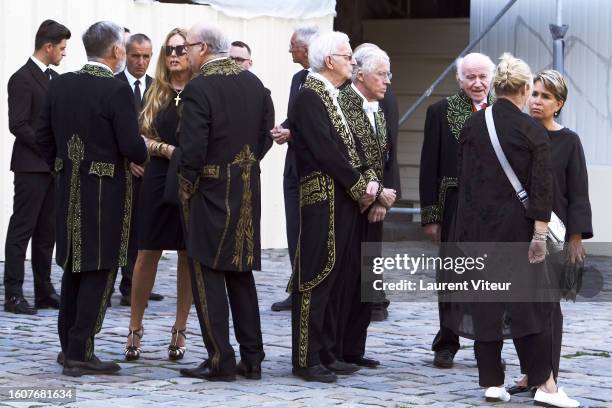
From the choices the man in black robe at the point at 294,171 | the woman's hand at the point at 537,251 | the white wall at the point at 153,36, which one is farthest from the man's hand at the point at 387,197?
the white wall at the point at 153,36

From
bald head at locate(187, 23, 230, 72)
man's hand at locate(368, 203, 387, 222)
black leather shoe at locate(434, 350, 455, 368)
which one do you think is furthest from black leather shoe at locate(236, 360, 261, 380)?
bald head at locate(187, 23, 230, 72)

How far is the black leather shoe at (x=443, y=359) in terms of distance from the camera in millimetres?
7449

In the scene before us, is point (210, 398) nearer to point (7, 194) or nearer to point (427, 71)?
point (7, 194)

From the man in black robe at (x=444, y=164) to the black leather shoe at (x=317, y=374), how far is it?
0.77m

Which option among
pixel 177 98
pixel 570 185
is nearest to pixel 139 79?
pixel 177 98

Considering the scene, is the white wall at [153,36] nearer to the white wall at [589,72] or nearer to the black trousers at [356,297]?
the white wall at [589,72]

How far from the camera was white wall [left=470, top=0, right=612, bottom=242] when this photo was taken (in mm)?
12898

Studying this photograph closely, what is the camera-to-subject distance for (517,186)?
6.37 metres

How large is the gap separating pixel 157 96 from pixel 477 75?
65.5 inches

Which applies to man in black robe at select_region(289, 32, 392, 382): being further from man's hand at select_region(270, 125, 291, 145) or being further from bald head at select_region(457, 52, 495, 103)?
man's hand at select_region(270, 125, 291, 145)

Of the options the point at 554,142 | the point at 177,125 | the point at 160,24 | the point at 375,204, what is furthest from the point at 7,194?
the point at 554,142

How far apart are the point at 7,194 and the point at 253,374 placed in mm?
5165

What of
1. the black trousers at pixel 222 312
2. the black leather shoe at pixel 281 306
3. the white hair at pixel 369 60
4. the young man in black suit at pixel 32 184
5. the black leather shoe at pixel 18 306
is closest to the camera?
the black trousers at pixel 222 312

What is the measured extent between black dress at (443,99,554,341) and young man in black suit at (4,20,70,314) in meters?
3.55
